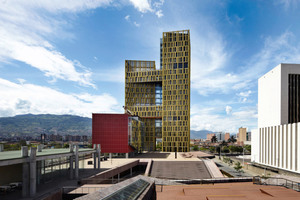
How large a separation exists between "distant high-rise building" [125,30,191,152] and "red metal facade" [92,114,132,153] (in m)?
29.7

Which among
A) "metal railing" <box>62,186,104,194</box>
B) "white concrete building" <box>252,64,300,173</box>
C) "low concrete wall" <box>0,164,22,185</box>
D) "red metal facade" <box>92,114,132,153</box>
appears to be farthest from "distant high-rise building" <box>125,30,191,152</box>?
"low concrete wall" <box>0,164,22,185</box>

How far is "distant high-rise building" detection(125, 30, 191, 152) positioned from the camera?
90188mm

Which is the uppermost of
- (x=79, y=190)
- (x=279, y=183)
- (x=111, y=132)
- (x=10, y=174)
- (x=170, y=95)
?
(x=170, y=95)

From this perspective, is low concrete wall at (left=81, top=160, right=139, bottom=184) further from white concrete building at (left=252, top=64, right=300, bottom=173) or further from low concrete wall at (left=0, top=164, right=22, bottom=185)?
white concrete building at (left=252, top=64, right=300, bottom=173)

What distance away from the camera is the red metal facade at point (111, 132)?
64062mm

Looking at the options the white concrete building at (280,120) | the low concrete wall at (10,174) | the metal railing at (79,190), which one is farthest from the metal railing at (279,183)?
the low concrete wall at (10,174)

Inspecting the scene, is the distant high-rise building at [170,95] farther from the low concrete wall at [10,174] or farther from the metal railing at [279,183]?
the low concrete wall at [10,174]

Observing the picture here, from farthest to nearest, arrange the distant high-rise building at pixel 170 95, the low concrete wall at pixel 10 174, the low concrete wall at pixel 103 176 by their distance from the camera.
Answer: the distant high-rise building at pixel 170 95 < the low concrete wall at pixel 103 176 < the low concrete wall at pixel 10 174

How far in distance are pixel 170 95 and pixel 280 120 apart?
1771 inches

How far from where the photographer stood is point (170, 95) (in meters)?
92.2

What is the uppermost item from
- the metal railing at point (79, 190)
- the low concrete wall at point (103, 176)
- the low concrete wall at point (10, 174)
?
the low concrete wall at point (10, 174)

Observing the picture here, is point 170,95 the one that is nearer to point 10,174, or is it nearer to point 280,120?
point 280,120

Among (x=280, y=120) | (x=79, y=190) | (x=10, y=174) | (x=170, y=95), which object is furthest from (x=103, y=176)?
(x=170, y=95)

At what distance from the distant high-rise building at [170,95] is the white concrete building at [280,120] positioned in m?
30.3
